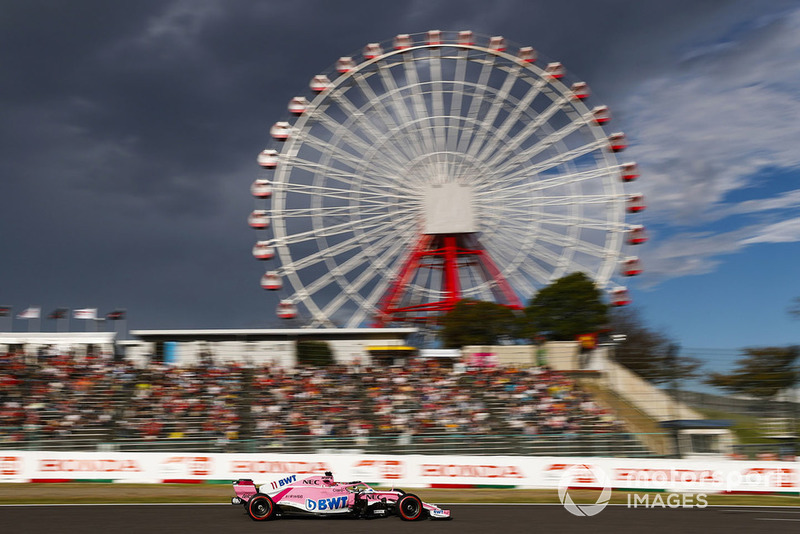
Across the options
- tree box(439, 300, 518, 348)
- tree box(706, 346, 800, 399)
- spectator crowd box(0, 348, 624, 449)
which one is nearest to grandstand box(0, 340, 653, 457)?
spectator crowd box(0, 348, 624, 449)

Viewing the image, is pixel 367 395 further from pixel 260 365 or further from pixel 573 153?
pixel 573 153

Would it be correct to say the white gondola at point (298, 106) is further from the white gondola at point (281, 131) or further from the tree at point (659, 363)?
the tree at point (659, 363)

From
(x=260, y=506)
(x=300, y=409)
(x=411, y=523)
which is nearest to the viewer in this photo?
(x=411, y=523)

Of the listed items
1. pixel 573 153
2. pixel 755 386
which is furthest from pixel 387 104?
pixel 755 386

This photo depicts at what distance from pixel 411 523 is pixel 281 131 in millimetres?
26836

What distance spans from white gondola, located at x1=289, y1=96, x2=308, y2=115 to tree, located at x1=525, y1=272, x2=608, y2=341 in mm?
16996

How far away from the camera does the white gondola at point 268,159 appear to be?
123ft

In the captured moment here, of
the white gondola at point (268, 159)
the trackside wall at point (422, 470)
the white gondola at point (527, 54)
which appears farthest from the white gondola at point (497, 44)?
the trackside wall at point (422, 470)

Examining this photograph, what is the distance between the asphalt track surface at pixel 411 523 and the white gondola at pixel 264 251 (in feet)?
69.2

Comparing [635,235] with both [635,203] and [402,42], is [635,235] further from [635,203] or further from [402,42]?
[402,42]

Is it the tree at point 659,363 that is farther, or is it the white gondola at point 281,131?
the white gondola at point 281,131

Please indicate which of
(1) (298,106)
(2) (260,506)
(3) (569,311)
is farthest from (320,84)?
(2) (260,506)

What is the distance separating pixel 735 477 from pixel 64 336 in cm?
2944

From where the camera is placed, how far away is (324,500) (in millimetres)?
13938
